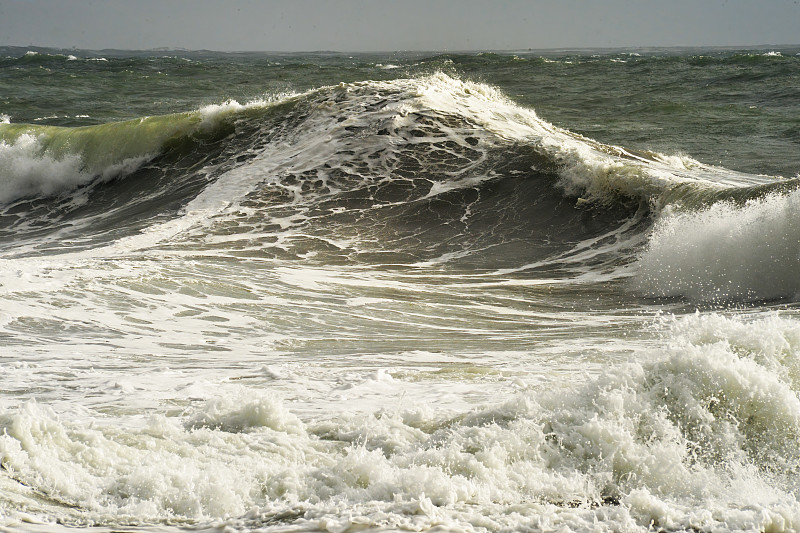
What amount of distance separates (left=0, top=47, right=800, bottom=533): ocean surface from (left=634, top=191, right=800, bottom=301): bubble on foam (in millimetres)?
35

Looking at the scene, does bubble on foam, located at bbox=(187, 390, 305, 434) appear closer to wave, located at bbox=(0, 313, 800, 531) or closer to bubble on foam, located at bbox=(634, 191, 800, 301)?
wave, located at bbox=(0, 313, 800, 531)

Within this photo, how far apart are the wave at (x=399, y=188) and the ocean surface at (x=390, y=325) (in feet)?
0.19

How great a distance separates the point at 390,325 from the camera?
8117 mm

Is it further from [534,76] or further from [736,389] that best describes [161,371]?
[534,76]

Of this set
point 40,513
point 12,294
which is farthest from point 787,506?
point 12,294

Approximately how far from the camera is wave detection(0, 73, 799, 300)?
1074 centimetres

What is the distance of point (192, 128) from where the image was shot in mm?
17422

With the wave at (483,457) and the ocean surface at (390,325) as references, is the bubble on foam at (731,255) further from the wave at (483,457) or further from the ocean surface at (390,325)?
the wave at (483,457)

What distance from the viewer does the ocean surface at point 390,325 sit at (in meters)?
4.07

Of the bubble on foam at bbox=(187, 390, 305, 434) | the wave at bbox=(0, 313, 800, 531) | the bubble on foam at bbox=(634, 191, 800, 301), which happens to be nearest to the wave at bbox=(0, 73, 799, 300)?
the bubble on foam at bbox=(634, 191, 800, 301)

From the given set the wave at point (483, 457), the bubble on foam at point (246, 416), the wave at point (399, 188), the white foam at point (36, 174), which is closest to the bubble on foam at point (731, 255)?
the wave at point (399, 188)

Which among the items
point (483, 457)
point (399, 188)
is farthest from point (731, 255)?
point (483, 457)

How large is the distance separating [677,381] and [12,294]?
19.2ft

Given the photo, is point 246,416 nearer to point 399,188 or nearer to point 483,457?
point 483,457
